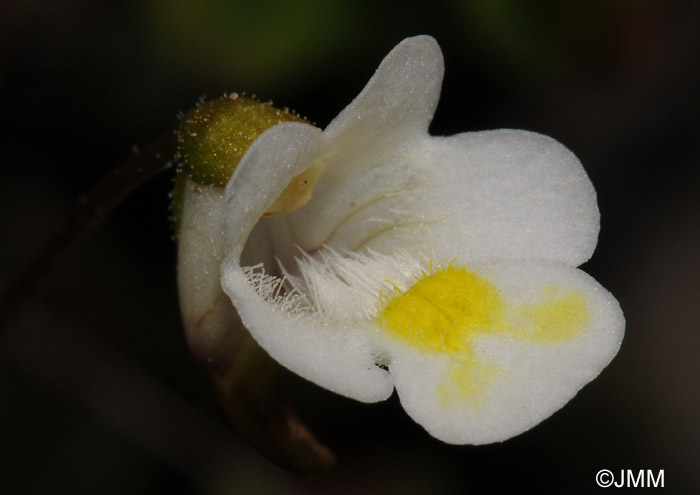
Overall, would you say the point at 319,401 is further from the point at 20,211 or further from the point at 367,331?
the point at 367,331

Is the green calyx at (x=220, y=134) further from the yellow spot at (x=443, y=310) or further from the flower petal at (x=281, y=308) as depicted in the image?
the yellow spot at (x=443, y=310)

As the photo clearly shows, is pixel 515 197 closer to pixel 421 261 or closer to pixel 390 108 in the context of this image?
pixel 421 261

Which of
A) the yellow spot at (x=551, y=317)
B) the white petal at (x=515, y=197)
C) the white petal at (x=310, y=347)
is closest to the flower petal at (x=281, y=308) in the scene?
the white petal at (x=310, y=347)

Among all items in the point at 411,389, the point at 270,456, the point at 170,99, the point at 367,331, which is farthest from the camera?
the point at 170,99

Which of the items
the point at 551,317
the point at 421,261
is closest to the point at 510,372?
the point at 551,317

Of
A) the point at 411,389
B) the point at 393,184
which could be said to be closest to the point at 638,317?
the point at 393,184

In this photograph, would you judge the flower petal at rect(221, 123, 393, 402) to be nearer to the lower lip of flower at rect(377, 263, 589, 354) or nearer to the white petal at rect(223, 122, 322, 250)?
the white petal at rect(223, 122, 322, 250)
